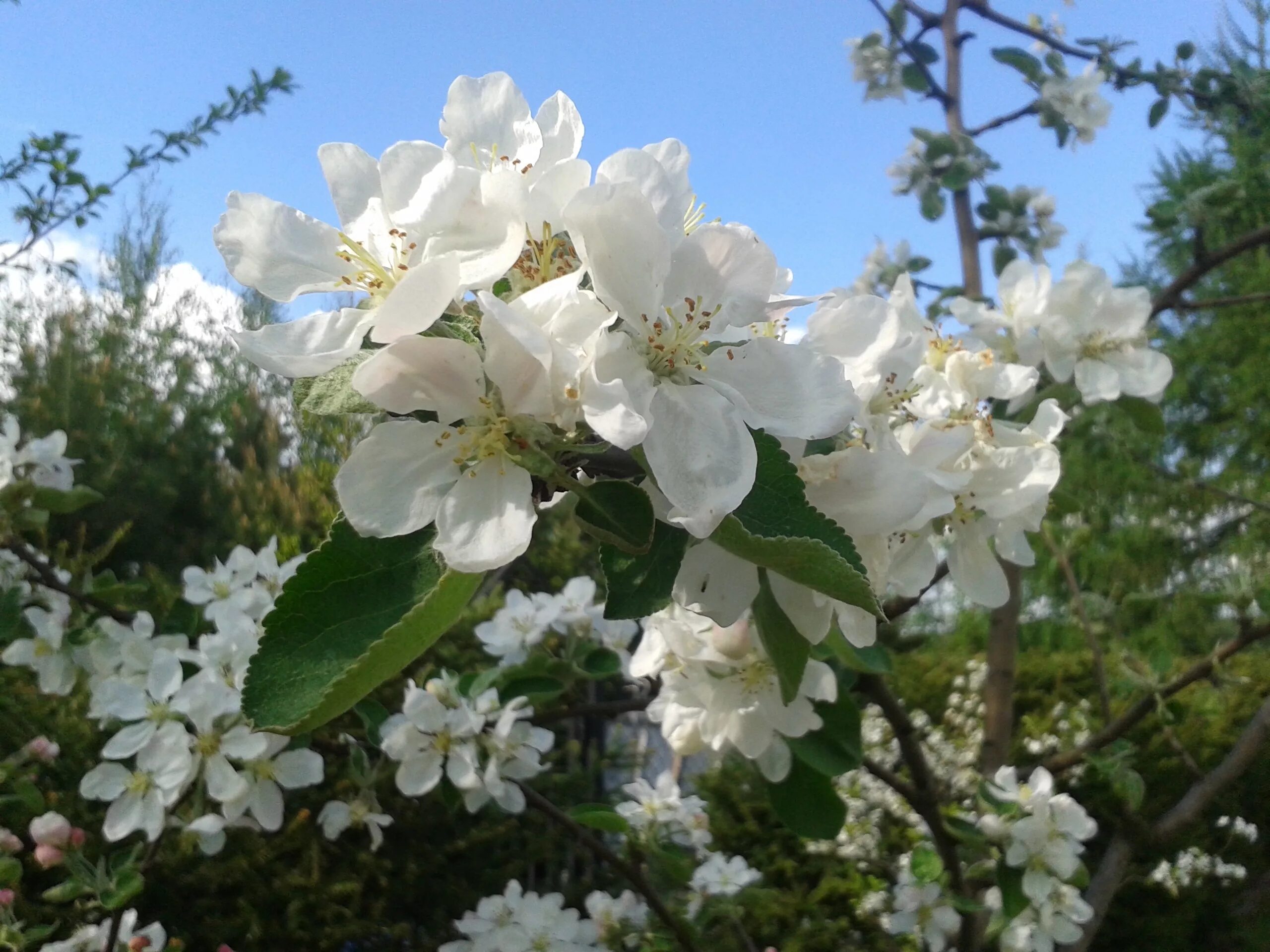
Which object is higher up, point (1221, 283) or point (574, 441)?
point (1221, 283)

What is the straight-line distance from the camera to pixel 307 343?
56 cm

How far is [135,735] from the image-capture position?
1.33 metres

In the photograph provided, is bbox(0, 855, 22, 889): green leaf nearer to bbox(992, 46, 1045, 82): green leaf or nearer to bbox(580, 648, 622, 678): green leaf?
bbox(580, 648, 622, 678): green leaf

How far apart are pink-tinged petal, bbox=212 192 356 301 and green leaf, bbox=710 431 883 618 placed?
13.7 inches

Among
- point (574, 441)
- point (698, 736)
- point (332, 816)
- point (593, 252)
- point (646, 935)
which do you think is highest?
point (593, 252)

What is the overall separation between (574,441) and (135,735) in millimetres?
1147

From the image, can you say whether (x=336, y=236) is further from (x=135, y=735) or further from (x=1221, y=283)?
(x=1221, y=283)

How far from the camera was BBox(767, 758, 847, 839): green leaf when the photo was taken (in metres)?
1.26

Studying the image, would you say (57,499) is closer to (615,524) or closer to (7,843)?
(7,843)

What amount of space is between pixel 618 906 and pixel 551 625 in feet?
2.27

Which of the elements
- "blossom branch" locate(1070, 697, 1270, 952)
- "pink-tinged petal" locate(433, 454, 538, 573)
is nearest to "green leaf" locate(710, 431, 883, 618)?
"pink-tinged petal" locate(433, 454, 538, 573)

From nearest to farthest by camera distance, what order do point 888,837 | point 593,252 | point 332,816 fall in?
point 593,252
point 332,816
point 888,837

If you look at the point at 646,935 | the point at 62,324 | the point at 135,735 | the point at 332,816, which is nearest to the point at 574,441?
the point at 135,735

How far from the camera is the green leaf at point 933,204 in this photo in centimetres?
229
